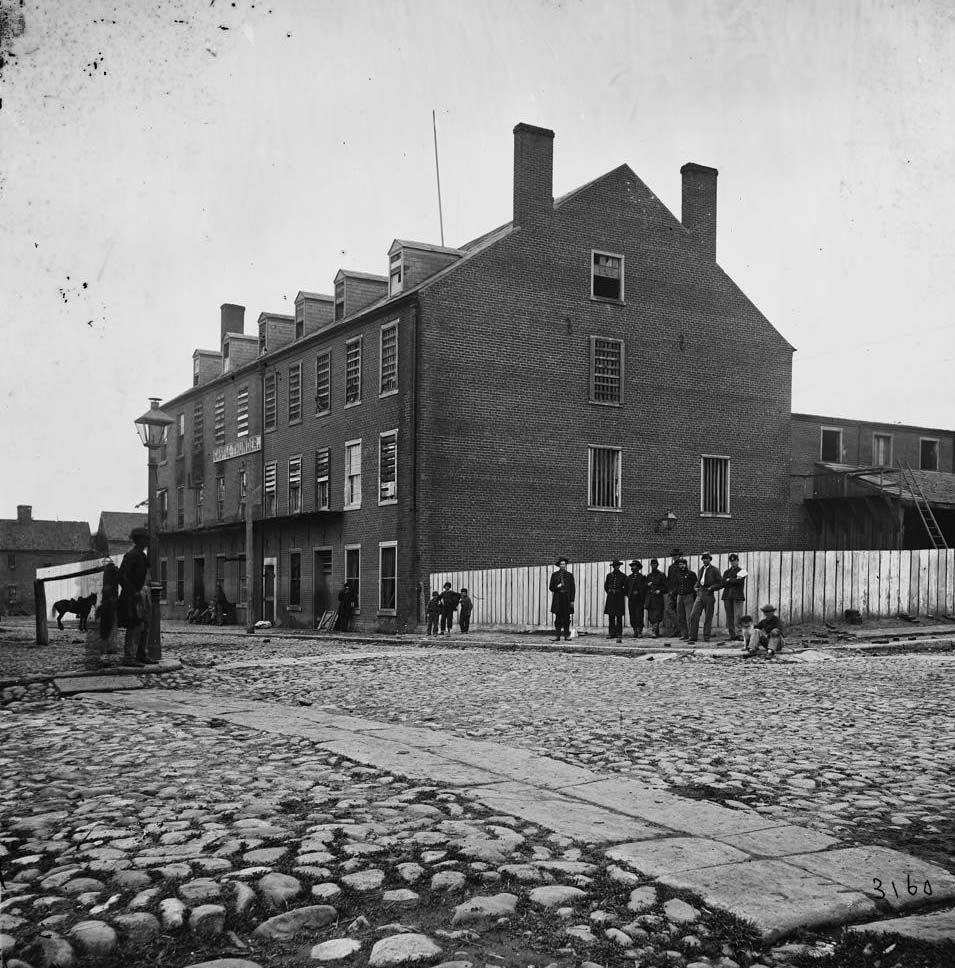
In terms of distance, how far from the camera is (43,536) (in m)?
92.1

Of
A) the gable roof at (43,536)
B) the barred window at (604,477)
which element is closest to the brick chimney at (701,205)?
the barred window at (604,477)

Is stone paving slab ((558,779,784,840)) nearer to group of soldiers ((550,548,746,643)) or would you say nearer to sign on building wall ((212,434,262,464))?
group of soldiers ((550,548,746,643))

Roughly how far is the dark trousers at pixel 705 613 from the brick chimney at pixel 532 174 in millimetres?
13962

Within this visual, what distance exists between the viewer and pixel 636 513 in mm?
31531

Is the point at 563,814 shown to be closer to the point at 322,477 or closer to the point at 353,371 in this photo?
the point at 353,371

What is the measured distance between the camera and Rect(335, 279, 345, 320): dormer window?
34969 millimetres

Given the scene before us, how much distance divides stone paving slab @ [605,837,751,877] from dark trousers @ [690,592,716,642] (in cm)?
1592

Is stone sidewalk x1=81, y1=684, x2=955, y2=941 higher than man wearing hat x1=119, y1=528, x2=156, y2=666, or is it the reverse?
man wearing hat x1=119, y1=528, x2=156, y2=666

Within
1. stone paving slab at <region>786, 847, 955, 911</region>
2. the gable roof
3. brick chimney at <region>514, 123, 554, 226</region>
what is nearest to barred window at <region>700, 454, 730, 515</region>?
brick chimney at <region>514, 123, 554, 226</region>

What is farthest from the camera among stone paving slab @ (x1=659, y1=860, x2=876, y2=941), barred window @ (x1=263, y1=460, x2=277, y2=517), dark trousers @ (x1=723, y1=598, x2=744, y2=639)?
barred window @ (x1=263, y1=460, x2=277, y2=517)

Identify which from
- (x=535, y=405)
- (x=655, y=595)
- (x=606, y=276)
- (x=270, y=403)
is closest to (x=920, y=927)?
(x=655, y=595)

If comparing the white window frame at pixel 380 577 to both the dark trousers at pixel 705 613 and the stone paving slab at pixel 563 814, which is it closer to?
the dark trousers at pixel 705 613

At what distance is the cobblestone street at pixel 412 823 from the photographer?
329 cm

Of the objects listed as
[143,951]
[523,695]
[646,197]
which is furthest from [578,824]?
[646,197]
